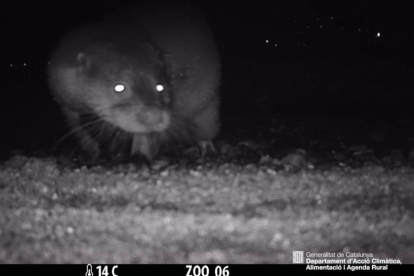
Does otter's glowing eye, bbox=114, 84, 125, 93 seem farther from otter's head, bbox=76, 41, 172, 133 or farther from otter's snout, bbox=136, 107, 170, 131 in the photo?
otter's snout, bbox=136, 107, 170, 131

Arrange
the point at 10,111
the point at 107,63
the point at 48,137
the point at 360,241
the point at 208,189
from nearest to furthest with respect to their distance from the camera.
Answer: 1. the point at 360,241
2. the point at 208,189
3. the point at 107,63
4. the point at 48,137
5. the point at 10,111

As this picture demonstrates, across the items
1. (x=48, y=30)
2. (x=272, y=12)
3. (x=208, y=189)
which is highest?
(x=272, y=12)

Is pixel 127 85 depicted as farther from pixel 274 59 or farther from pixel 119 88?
pixel 274 59

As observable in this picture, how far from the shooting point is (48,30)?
491cm

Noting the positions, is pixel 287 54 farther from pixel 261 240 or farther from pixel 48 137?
pixel 261 240

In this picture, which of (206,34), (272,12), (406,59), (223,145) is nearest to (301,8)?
(272,12)

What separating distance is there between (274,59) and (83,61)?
5.22 m

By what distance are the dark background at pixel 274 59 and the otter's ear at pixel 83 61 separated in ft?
2.22

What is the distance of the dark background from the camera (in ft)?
12.6

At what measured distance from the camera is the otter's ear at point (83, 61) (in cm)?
257

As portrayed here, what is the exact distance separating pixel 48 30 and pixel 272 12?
3.14m

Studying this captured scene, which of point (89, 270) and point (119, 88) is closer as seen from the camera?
point (89, 270)

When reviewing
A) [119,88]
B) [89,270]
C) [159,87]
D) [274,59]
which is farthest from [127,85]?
[274,59]

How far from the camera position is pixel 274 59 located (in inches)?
288
